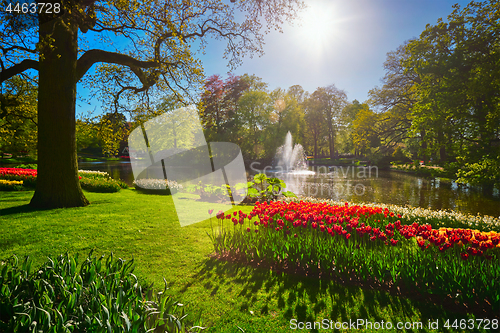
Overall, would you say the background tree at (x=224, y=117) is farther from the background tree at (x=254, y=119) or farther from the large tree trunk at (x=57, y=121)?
the large tree trunk at (x=57, y=121)

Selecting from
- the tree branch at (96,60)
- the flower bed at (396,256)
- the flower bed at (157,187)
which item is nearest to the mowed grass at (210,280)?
the flower bed at (396,256)

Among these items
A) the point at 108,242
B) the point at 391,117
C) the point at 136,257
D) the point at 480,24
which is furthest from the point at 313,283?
the point at 391,117

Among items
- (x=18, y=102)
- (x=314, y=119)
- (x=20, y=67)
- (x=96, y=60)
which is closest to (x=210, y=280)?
(x=96, y=60)

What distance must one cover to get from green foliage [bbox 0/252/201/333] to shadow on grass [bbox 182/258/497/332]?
0.98 meters

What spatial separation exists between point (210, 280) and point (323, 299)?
5.22 feet

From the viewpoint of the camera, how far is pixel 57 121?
6633mm

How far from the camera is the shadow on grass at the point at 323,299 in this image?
2.63m

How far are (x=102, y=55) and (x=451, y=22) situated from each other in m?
19.1

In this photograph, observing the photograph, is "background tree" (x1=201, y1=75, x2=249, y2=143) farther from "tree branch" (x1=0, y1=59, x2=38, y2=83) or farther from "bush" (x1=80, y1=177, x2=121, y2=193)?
"tree branch" (x1=0, y1=59, x2=38, y2=83)

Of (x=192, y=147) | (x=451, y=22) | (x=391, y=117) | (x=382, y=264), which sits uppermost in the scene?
(x=451, y=22)

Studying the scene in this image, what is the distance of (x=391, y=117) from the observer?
28781 millimetres

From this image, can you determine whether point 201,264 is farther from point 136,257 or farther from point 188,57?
point 188,57

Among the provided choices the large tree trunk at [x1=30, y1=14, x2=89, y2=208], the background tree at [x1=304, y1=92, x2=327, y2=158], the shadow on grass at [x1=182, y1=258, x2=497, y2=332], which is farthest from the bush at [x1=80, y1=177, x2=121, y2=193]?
the background tree at [x1=304, y1=92, x2=327, y2=158]

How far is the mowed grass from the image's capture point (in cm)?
262
